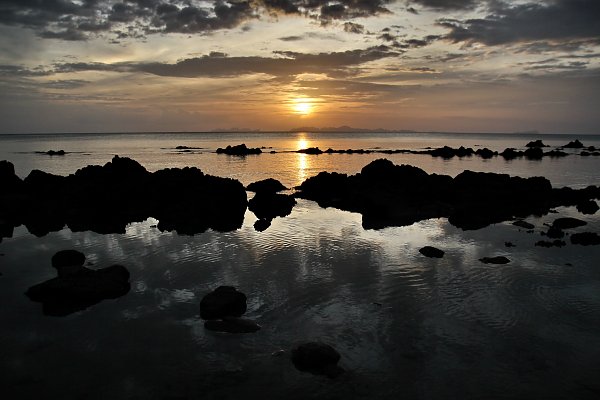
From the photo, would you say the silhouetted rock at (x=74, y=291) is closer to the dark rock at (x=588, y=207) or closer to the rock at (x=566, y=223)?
the rock at (x=566, y=223)

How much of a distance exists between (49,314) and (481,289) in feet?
63.3

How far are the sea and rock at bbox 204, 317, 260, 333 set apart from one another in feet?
1.37

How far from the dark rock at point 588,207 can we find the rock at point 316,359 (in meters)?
36.4

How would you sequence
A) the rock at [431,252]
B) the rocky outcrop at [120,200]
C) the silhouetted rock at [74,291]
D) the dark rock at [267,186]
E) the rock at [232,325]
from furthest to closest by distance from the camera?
the dark rock at [267,186] < the rocky outcrop at [120,200] < the rock at [431,252] < the silhouetted rock at [74,291] < the rock at [232,325]

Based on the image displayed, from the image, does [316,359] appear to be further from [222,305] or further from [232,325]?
[222,305]

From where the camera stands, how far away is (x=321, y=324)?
16.2 metres

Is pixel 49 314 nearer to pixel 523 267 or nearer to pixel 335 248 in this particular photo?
pixel 335 248

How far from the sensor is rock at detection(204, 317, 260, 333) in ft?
51.4

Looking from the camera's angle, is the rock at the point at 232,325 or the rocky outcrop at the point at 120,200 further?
the rocky outcrop at the point at 120,200

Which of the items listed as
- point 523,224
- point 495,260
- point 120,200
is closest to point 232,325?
point 495,260

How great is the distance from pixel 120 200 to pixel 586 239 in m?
41.9

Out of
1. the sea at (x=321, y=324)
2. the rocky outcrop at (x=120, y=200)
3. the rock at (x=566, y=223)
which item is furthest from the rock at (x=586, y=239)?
the rocky outcrop at (x=120, y=200)

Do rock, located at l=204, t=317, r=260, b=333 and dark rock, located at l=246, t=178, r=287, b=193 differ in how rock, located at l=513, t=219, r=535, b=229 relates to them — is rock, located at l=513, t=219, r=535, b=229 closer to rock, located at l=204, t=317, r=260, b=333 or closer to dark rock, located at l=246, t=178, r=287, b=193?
rock, located at l=204, t=317, r=260, b=333

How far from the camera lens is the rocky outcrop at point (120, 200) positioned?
35.4 meters
